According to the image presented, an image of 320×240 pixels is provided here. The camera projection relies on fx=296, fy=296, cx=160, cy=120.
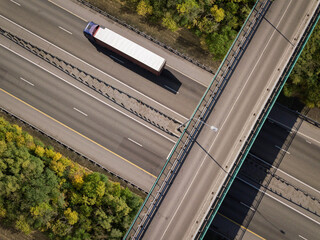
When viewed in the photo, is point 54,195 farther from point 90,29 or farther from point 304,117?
point 304,117

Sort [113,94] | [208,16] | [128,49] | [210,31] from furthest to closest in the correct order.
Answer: [113,94] < [208,16] < [128,49] < [210,31]

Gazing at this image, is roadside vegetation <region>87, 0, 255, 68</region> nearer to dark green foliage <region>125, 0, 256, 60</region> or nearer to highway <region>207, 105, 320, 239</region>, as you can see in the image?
dark green foliage <region>125, 0, 256, 60</region>

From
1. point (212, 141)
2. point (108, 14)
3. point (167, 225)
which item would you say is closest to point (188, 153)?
point (212, 141)

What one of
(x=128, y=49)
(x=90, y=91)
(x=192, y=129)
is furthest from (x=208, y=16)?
(x=90, y=91)

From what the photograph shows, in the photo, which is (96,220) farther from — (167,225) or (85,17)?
(85,17)

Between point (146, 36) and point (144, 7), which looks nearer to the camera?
point (144, 7)

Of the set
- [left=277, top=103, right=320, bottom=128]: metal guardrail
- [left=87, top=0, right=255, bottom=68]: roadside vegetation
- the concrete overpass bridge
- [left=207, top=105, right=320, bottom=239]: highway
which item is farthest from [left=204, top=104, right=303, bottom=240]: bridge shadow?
[left=87, top=0, right=255, bottom=68]: roadside vegetation
